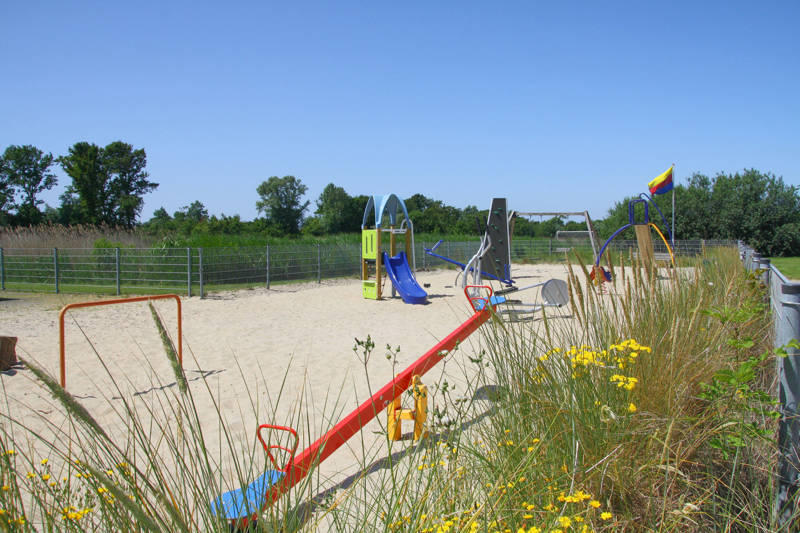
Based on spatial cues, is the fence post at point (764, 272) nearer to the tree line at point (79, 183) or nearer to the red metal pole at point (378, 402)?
the red metal pole at point (378, 402)

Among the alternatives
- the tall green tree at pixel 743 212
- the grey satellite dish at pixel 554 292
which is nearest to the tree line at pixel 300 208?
the tall green tree at pixel 743 212

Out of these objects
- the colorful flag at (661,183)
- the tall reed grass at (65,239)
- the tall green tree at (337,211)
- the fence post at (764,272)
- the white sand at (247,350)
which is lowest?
the white sand at (247,350)

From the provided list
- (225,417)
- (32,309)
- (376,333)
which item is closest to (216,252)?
(32,309)

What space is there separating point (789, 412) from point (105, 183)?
50949mm

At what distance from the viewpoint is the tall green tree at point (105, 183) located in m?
Result: 43.4

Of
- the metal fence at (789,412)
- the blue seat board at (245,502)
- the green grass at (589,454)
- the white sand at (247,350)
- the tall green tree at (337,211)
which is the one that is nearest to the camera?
the blue seat board at (245,502)

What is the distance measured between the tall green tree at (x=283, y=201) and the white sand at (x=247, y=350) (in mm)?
49886

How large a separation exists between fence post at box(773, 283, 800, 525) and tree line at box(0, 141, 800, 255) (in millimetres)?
14903

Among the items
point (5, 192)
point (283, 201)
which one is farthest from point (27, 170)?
point (283, 201)

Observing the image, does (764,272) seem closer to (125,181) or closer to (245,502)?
(245,502)

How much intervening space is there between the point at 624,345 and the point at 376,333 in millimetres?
6041

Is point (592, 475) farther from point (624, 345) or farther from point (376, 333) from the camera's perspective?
point (376, 333)

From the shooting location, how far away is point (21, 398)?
190 inches

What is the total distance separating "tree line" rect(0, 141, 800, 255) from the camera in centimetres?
3325
